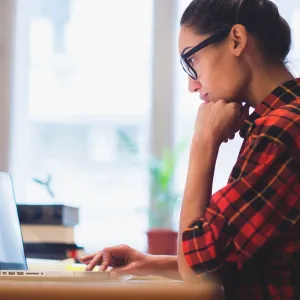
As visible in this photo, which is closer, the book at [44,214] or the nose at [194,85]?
the nose at [194,85]

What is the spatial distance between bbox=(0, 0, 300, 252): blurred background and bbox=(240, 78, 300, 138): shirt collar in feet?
6.67

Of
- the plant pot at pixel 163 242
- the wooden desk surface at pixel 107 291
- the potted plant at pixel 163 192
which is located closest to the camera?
the wooden desk surface at pixel 107 291

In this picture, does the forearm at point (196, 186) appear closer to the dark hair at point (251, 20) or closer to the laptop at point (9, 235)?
the dark hair at point (251, 20)

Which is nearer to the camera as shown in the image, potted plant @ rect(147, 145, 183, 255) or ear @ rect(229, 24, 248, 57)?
ear @ rect(229, 24, 248, 57)

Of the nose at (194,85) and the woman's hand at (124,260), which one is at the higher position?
the nose at (194,85)

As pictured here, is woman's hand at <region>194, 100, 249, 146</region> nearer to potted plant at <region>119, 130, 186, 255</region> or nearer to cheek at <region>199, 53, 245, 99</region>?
cheek at <region>199, 53, 245, 99</region>

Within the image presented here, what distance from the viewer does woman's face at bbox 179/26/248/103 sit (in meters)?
1.17

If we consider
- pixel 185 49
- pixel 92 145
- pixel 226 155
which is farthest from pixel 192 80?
pixel 92 145

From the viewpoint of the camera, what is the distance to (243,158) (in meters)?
0.99

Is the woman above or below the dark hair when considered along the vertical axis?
below

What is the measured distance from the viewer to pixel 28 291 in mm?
421

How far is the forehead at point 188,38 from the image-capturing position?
1.22 meters

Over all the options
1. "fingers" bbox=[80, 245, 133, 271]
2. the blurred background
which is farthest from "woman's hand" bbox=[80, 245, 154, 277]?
the blurred background

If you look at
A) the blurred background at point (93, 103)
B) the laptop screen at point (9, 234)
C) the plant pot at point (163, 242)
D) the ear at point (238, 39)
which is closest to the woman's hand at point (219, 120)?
the ear at point (238, 39)
